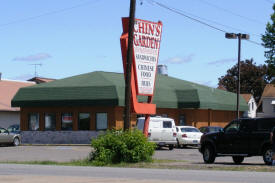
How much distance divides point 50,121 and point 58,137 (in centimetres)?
183

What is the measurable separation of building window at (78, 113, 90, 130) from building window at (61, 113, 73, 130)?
78 centimetres

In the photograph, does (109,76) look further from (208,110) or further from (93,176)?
(93,176)

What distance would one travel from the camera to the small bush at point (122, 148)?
25.1m

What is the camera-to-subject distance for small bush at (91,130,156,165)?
2512 cm

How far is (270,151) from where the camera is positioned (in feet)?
78.8

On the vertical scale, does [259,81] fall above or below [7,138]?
above

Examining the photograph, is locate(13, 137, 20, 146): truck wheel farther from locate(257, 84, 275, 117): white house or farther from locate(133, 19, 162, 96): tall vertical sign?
locate(257, 84, 275, 117): white house

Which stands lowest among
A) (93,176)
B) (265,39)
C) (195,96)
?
(93,176)

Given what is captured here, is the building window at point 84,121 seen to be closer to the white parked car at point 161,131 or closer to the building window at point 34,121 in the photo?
the building window at point 34,121

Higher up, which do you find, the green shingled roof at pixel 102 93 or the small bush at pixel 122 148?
the green shingled roof at pixel 102 93

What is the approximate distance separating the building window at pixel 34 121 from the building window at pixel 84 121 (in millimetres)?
3985

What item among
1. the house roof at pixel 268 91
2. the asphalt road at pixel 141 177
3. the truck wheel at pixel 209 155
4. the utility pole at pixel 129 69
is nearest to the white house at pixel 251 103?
the house roof at pixel 268 91

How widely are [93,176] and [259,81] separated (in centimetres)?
8308

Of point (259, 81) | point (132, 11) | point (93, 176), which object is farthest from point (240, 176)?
point (259, 81)
